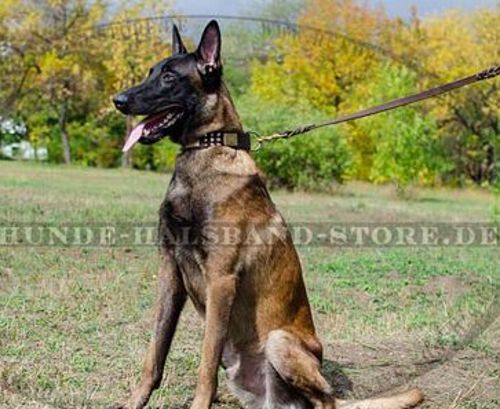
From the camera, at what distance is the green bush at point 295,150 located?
84.4ft

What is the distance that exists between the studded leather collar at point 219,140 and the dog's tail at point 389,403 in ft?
4.91

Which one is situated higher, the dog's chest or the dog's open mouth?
the dog's open mouth

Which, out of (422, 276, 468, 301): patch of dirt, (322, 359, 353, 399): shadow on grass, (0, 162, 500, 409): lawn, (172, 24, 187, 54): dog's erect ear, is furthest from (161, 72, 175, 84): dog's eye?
(422, 276, 468, 301): patch of dirt

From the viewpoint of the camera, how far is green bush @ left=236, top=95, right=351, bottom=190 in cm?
2572

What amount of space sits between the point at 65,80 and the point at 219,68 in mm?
30735

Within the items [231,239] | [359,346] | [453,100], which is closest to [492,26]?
[453,100]

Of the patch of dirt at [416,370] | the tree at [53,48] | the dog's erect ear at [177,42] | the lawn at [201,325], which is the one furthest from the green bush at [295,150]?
the dog's erect ear at [177,42]

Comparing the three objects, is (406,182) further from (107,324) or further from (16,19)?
(107,324)

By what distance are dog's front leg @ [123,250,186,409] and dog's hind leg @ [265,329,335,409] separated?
0.54 meters

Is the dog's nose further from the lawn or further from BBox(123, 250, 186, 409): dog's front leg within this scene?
the lawn

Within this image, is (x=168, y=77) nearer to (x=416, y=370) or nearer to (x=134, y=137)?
(x=134, y=137)

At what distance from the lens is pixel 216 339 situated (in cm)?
393

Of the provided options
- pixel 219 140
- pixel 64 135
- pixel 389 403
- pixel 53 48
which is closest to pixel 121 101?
pixel 219 140

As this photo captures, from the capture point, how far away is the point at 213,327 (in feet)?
12.8
